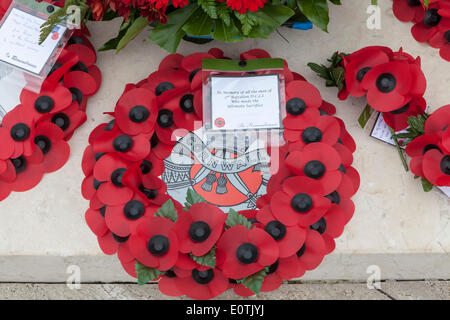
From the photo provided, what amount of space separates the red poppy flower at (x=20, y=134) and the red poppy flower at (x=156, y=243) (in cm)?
35

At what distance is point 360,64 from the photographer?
101cm

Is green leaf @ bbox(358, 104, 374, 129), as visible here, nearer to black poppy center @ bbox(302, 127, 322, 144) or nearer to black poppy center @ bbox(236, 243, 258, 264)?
black poppy center @ bbox(302, 127, 322, 144)

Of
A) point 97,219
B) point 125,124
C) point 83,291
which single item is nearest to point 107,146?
point 125,124

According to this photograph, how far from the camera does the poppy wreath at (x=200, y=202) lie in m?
0.87

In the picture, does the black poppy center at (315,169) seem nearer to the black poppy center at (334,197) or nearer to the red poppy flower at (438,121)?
the black poppy center at (334,197)

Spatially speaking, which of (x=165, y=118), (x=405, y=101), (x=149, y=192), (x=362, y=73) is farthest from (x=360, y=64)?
(x=149, y=192)

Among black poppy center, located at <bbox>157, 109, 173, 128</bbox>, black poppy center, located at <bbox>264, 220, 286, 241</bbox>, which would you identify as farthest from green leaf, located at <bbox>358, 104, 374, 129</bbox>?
black poppy center, located at <bbox>157, 109, 173, 128</bbox>

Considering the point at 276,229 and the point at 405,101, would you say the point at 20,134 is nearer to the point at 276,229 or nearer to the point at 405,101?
the point at 276,229

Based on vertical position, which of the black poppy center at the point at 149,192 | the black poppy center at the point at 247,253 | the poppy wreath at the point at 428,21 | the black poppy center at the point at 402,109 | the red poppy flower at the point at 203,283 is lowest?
the red poppy flower at the point at 203,283

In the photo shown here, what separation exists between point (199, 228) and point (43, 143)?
1.49 feet

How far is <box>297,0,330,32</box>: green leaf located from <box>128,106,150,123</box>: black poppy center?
40 cm

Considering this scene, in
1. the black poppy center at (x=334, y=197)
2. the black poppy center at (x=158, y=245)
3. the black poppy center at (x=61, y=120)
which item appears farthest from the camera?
the black poppy center at (x=61, y=120)

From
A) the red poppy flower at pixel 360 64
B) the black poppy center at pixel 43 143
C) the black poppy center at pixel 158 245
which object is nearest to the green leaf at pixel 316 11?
the red poppy flower at pixel 360 64

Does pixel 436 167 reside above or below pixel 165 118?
below
